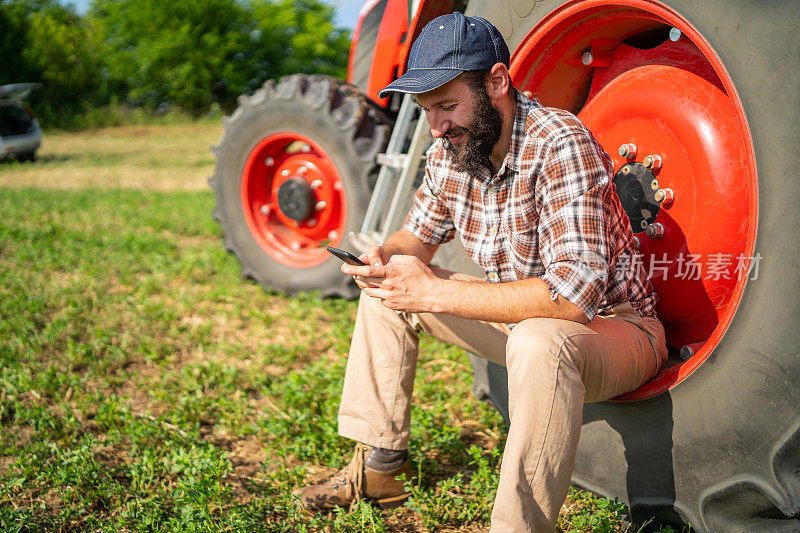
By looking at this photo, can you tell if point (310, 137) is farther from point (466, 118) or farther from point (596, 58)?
point (466, 118)

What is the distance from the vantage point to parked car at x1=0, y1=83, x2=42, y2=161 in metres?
12.1

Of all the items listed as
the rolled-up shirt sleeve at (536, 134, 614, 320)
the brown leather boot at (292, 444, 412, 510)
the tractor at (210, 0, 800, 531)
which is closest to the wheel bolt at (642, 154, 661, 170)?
the tractor at (210, 0, 800, 531)

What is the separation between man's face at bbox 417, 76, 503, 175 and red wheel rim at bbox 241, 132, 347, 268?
1984mm

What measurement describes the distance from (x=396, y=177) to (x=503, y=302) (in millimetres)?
1946

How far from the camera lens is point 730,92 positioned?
1684 millimetres

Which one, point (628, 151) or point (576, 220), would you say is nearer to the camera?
point (576, 220)

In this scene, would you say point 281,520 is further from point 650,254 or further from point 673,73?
point 673,73

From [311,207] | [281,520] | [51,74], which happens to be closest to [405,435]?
[281,520]

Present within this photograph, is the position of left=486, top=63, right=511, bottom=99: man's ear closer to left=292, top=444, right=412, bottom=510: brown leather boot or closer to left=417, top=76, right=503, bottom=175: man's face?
left=417, top=76, right=503, bottom=175: man's face

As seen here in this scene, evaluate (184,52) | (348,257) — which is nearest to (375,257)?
(348,257)

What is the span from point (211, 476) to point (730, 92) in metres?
2.00

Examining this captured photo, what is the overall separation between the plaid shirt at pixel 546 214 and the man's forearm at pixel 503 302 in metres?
0.03

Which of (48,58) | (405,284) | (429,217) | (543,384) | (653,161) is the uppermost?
(48,58)

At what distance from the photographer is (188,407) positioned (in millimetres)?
2832
